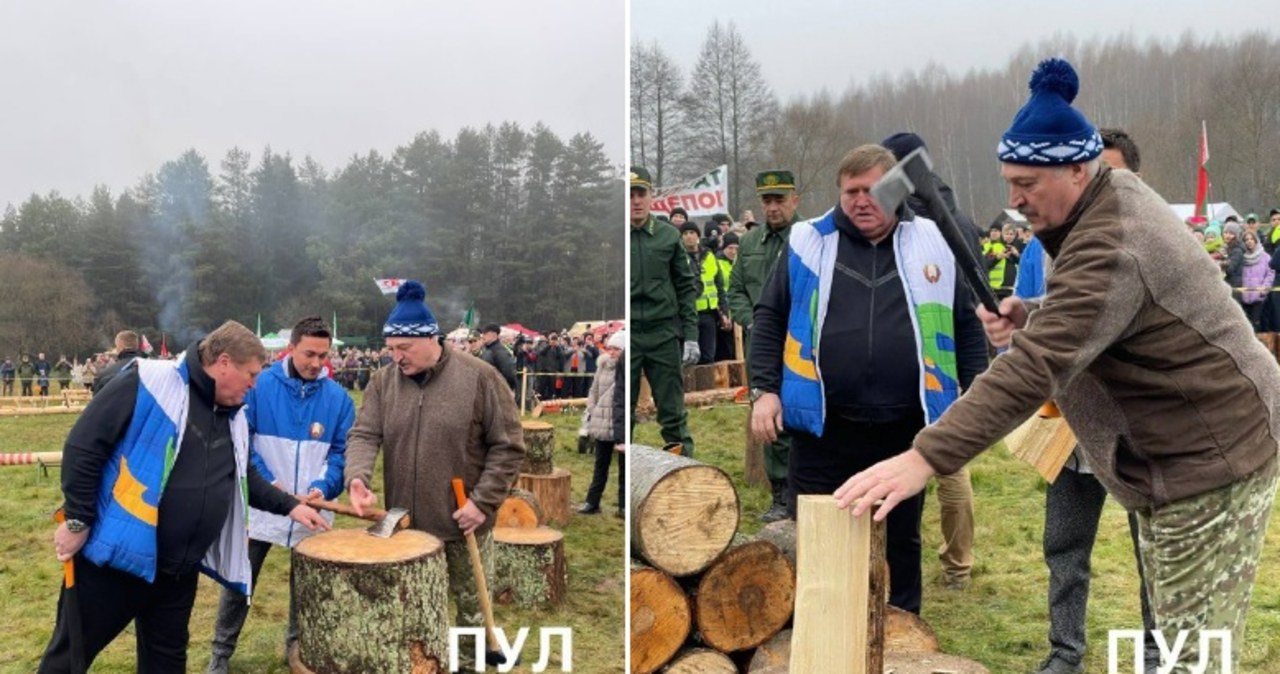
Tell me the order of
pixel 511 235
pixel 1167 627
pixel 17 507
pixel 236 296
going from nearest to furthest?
pixel 1167 627 → pixel 17 507 → pixel 236 296 → pixel 511 235

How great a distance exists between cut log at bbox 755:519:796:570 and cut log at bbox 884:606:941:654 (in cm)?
43

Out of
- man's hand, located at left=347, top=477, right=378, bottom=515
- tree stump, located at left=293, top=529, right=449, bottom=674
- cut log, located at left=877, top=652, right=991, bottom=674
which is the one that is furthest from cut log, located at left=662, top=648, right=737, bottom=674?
man's hand, located at left=347, top=477, right=378, bottom=515

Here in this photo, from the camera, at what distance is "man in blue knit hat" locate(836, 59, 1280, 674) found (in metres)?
2.17

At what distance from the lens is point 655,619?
3.94 metres

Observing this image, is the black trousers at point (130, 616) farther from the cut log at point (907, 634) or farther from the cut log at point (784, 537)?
the cut log at point (907, 634)

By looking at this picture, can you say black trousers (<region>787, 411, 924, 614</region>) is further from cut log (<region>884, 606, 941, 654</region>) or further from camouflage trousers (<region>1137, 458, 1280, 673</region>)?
camouflage trousers (<region>1137, 458, 1280, 673</region>)

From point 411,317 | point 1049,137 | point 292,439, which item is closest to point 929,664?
point 1049,137

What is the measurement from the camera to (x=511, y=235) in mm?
41094

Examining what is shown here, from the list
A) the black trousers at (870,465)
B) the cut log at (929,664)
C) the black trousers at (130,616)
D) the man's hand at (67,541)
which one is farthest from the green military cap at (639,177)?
the man's hand at (67,541)

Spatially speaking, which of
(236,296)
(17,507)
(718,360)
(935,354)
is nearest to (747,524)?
(935,354)

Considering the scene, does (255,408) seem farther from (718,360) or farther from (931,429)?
(718,360)

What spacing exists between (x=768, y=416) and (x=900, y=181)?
1.49 meters

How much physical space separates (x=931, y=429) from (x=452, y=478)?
9.22ft

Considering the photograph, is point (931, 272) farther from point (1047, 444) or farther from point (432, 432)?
point (432, 432)
